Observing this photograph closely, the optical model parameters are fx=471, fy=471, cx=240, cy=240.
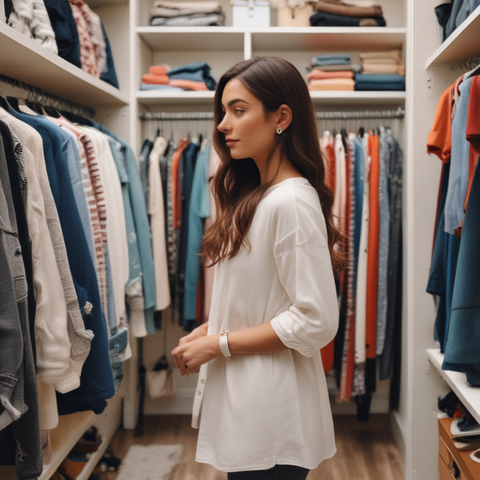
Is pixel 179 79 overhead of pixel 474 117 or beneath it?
overhead

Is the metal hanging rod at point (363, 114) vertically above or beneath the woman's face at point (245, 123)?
above

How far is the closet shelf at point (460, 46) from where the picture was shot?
130 centimetres

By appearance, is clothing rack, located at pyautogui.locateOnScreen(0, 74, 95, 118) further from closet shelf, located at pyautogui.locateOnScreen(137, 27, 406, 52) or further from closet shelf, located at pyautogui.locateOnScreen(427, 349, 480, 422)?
closet shelf, located at pyautogui.locateOnScreen(427, 349, 480, 422)

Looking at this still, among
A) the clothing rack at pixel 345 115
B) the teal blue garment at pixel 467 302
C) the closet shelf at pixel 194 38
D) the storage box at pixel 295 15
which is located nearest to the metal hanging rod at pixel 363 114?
the clothing rack at pixel 345 115

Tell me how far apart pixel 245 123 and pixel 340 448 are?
1903mm

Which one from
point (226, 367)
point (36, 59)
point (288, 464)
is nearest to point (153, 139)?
point (36, 59)

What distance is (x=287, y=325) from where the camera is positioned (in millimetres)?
991

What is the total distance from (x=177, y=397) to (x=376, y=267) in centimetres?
142

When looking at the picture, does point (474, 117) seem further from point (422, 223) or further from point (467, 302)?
point (422, 223)

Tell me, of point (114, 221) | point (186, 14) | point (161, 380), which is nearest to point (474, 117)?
point (114, 221)

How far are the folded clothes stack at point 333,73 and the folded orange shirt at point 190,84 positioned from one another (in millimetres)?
550

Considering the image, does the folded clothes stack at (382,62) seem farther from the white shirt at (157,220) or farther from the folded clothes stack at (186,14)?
the white shirt at (157,220)

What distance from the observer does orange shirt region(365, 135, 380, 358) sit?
2.25 metres

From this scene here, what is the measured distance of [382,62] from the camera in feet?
8.05
